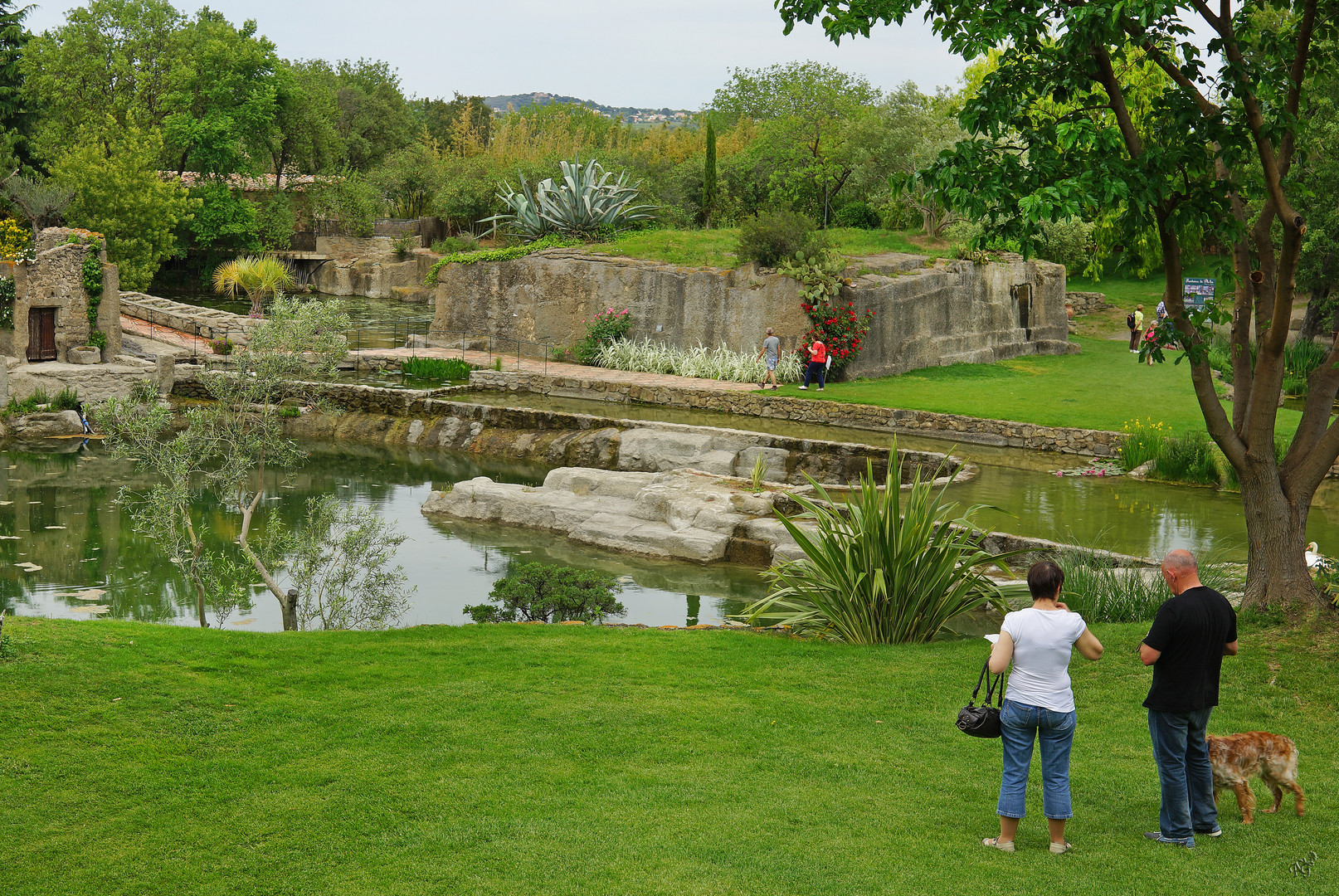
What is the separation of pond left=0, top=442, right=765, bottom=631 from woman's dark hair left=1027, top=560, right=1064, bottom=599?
7012 mm

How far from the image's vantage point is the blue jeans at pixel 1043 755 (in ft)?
15.6

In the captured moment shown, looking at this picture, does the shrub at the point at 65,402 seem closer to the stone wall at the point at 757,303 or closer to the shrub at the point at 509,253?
Answer: the shrub at the point at 509,253

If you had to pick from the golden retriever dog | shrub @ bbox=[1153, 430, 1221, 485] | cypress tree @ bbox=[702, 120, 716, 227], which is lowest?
the golden retriever dog

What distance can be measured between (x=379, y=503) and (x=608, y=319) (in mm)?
10811

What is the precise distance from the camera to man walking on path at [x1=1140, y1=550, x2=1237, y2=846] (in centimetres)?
488

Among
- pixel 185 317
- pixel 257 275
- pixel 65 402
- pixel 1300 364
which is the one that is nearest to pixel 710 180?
pixel 257 275

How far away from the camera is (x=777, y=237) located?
80.6 ft

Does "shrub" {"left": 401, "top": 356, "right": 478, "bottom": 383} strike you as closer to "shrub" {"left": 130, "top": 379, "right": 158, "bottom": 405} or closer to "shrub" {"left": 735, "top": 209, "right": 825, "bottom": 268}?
"shrub" {"left": 130, "top": 379, "right": 158, "bottom": 405}

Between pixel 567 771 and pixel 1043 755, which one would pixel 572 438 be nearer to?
pixel 567 771

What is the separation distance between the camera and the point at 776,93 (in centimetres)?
4969

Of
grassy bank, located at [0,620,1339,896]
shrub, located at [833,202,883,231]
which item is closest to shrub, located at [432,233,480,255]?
shrub, located at [833,202,883,231]

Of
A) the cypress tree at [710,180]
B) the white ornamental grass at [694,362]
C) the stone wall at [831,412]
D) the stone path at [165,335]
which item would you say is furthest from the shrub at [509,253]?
the cypress tree at [710,180]

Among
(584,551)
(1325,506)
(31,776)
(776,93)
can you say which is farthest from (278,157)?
(31,776)

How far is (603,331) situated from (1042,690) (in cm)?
2253
